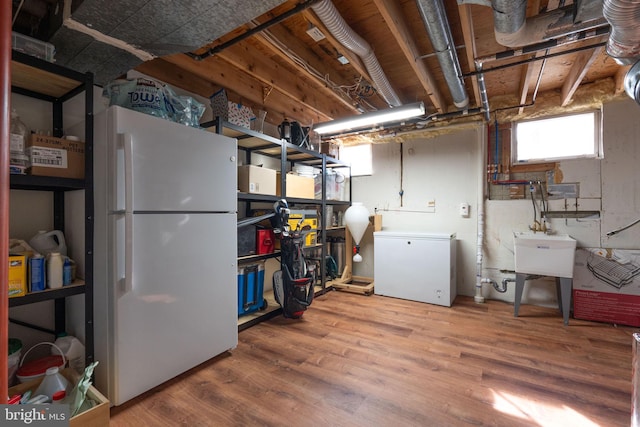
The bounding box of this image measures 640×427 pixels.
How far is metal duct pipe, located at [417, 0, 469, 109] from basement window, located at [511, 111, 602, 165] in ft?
4.38

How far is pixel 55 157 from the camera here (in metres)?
1.42

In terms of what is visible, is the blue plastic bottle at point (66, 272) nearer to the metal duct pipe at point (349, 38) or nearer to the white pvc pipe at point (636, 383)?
the metal duct pipe at point (349, 38)

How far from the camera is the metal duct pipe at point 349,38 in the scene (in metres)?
1.67

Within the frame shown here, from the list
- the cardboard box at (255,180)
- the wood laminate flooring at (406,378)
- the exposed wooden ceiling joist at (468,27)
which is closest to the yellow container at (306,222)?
the cardboard box at (255,180)

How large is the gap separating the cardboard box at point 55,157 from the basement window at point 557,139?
13.4 ft

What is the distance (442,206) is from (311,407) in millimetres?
2983

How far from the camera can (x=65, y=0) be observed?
4.57 feet

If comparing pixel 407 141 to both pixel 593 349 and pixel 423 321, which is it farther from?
pixel 593 349

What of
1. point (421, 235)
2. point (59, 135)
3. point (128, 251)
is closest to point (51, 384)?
point (128, 251)

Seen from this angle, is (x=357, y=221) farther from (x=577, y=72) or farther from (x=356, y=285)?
(x=577, y=72)

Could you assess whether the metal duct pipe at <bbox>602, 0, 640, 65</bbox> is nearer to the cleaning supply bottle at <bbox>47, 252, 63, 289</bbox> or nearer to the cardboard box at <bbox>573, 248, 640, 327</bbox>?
the cardboard box at <bbox>573, 248, 640, 327</bbox>

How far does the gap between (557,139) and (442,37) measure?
7.81 feet

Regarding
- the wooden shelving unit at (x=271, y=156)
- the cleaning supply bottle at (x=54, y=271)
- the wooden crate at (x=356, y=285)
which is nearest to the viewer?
the cleaning supply bottle at (x=54, y=271)

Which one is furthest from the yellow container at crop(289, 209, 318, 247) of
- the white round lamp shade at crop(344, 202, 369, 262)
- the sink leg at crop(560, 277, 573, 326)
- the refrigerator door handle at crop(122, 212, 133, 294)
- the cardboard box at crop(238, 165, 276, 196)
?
the sink leg at crop(560, 277, 573, 326)
